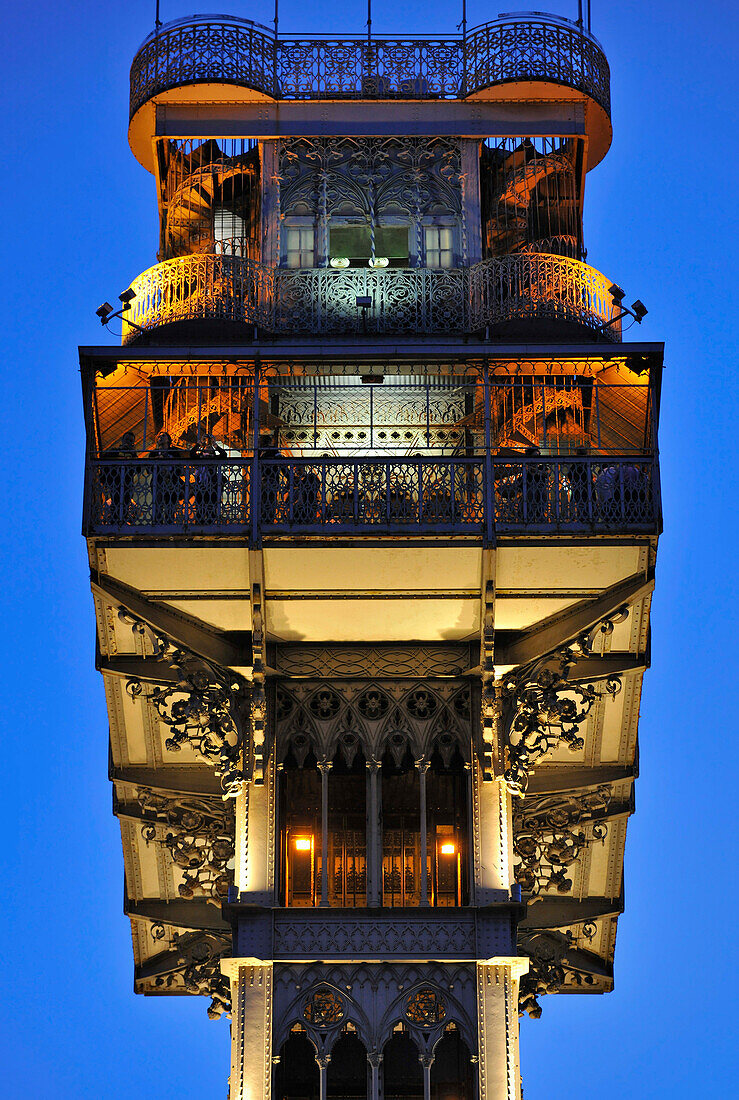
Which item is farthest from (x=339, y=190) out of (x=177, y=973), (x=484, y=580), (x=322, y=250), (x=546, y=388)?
(x=177, y=973)

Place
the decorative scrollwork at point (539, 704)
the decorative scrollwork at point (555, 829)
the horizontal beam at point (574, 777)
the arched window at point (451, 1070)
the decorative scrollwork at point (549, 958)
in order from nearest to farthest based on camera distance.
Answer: the decorative scrollwork at point (539, 704) < the arched window at point (451, 1070) < the decorative scrollwork at point (555, 829) < the horizontal beam at point (574, 777) < the decorative scrollwork at point (549, 958)

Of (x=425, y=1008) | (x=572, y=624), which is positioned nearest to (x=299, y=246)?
(x=572, y=624)

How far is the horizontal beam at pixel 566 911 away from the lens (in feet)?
122

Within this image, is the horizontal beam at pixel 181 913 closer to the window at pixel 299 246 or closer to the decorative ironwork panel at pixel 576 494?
the decorative ironwork panel at pixel 576 494

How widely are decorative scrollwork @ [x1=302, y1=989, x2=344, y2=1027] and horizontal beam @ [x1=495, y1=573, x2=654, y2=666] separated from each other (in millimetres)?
5349

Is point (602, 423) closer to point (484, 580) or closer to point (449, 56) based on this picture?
point (484, 580)

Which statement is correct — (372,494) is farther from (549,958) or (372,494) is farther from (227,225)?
(549,958)

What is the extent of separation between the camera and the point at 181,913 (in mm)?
36844

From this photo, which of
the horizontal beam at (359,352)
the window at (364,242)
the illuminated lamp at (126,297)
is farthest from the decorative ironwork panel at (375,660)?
the window at (364,242)

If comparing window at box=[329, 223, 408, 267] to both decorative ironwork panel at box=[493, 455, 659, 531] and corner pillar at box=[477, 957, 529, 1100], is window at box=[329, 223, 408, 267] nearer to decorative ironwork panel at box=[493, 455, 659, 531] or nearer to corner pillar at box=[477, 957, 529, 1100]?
decorative ironwork panel at box=[493, 455, 659, 531]

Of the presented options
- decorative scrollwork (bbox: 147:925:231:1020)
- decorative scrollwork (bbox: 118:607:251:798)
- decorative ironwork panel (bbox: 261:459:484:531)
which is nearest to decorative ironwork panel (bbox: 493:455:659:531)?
decorative ironwork panel (bbox: 261:459:484:531)

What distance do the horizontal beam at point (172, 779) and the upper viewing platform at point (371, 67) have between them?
1047 centimetres

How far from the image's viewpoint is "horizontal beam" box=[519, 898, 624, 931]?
122 feet

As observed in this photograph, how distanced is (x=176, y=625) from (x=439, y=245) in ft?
25.1
